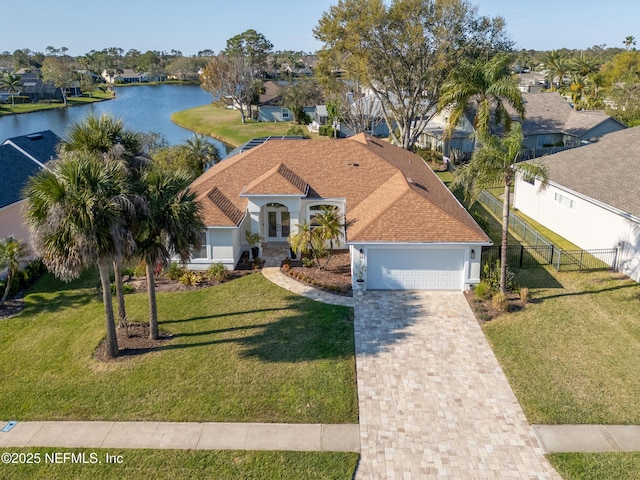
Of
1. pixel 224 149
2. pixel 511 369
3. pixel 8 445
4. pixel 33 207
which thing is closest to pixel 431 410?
pixel 511 369

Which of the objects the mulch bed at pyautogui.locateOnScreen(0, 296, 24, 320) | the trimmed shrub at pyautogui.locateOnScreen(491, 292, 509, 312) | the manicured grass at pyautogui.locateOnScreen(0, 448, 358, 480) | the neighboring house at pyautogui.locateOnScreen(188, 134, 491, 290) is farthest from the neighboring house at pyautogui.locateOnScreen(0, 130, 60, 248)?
the trimmed shrub at pyautogui.locateOnScreen(491, 292, 509, 312)

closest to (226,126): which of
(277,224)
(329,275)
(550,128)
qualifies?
(550,128)

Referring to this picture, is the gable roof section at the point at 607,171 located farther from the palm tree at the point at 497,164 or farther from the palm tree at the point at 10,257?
the palm tree at the point at 10,257

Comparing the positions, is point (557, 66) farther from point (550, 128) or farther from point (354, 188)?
point (354, 188)

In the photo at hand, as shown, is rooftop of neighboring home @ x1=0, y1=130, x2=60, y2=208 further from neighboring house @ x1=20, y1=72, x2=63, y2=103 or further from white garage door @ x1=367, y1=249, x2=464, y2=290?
neighboring house @ x1=20, y1=72, x2=63, y2=103

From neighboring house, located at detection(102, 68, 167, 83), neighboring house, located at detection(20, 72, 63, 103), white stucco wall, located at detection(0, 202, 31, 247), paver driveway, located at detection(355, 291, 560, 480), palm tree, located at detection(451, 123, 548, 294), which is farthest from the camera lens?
neighboring house, located at detection(102, 68, 167, 83)

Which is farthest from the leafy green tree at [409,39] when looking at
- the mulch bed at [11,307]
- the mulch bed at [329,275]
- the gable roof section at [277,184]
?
the mulch bed at [11,307]
